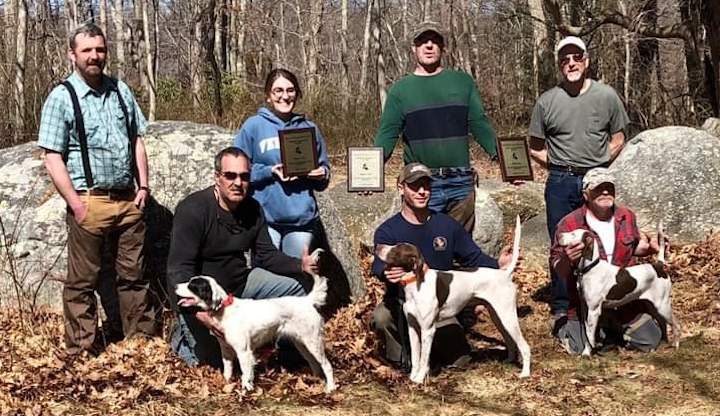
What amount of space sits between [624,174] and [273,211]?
16.2 ft

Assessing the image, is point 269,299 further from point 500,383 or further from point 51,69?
point 51,69

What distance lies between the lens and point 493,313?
4.97 meters

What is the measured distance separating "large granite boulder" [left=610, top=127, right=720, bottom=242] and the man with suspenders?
5.55m

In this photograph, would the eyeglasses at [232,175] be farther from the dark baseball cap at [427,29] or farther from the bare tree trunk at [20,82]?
the bare tree trunk at [20,82]

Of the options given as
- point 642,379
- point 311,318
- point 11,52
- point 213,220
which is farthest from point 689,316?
point 11,52

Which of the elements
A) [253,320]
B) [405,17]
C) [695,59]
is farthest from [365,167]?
[405,17]

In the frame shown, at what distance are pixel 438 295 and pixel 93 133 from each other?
7.87 feet

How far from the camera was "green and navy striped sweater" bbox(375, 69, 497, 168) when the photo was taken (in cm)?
527

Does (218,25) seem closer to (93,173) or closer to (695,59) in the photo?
(695,59)

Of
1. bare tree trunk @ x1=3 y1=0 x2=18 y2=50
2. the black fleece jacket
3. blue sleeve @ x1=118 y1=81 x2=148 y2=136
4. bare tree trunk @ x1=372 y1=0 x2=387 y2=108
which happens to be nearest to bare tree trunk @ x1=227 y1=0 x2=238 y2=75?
bare tree trunk @ x1=372 y1=0 x2=387 y2=108

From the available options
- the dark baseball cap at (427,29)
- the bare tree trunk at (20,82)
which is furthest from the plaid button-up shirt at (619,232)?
the bare tree trunk at (20,82)

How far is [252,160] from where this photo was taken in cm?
525

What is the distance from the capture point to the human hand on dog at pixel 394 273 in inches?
179

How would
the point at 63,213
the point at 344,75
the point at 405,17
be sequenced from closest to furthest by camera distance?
1. the point at 63,213
2. the point at 344,75
3. the point at 405,17
